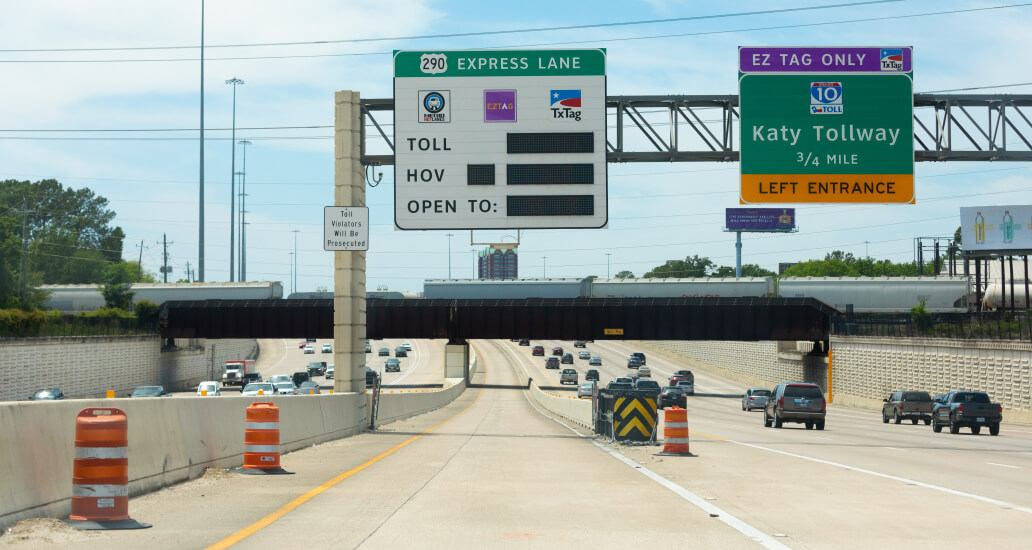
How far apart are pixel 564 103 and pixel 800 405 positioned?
16.1 m

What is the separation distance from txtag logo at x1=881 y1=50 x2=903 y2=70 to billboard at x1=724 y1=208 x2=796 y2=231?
394 feet

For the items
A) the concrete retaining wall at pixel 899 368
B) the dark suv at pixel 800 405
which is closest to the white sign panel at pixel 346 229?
the dark suv at pixel 800 405

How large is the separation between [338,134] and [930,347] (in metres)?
40.5

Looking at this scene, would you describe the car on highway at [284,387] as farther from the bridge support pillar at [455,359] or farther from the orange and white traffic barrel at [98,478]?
the orange and white traffic barrel at [98,478]

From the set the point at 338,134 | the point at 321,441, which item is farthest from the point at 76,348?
the point at 321,441

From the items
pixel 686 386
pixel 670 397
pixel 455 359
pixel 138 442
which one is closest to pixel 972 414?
pixel 670 397

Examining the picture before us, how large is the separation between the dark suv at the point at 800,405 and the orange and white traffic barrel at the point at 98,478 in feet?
98.4

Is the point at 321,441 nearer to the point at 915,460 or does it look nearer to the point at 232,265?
the point at 915,460

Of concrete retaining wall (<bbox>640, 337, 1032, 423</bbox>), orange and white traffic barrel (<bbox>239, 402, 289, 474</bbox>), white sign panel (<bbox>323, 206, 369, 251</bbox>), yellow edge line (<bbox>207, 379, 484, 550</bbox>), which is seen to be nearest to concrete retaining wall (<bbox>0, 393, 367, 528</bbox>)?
orange and white traffic barrel (<bbox>239, 402, 289, 474</bbox>)

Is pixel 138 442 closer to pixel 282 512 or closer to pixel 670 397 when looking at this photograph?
pixel 282 512

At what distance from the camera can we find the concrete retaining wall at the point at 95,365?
5403 centimetres

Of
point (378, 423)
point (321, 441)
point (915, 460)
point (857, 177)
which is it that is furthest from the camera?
point (378, 423)

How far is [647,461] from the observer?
1884 centimetres

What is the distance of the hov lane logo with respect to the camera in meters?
26.3
